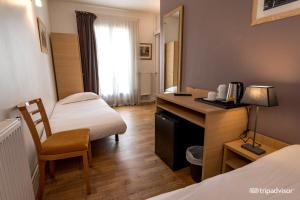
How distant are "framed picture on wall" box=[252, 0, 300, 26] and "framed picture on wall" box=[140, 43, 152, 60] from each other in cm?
379

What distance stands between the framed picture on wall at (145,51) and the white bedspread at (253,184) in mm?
4536

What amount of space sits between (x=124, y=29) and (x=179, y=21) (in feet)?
8.31

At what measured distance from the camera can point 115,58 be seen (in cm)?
468

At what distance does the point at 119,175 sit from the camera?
1877 millimetres

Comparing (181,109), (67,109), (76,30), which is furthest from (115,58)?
(181,109)

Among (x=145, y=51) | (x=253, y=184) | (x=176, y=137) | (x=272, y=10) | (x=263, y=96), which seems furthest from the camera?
(x=145, y=51)

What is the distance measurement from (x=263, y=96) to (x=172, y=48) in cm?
181

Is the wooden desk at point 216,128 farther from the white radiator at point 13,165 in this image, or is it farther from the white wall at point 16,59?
the white wall at point 16,59

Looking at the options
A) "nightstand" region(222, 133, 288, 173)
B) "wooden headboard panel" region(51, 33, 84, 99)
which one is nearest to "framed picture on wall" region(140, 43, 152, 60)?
"wooden headboard panel" region(51, 33, 84, 99)

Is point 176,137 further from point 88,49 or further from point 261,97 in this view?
point 88,49

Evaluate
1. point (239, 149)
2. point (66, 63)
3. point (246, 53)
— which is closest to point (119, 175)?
point (239, 149)

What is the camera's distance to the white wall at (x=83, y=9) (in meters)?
3.97

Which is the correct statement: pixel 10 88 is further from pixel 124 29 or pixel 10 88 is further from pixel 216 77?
pixel 124 29

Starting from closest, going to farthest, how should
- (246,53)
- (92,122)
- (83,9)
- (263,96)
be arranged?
(263,96), (246,53), (92,122), (83,9)
